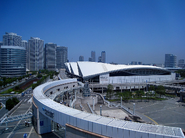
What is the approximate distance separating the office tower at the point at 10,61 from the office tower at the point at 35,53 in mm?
32685

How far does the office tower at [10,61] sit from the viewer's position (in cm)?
7094

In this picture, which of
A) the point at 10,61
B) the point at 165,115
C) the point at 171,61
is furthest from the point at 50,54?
the point at 171,61

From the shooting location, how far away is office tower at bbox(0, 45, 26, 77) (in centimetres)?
7094

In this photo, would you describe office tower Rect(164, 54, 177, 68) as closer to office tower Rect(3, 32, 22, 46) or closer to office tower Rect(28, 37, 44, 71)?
office tower Rect(28, 37, 44, 71)

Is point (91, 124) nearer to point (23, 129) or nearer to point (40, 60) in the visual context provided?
point (23, 129)

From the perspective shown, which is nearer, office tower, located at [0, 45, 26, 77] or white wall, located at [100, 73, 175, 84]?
white wall, located at [100, 73, 175, 84]

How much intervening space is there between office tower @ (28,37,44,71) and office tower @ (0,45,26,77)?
107 ft

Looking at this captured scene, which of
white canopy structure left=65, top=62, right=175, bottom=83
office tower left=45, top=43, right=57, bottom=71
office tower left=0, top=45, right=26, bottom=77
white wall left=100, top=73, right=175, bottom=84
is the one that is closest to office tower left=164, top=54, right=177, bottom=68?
office tower left=45, top=43, right=57, bottom=71

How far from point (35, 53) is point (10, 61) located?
118 ft

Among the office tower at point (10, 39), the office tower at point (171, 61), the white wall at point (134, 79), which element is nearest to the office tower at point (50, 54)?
the office tower at point (10, 39)

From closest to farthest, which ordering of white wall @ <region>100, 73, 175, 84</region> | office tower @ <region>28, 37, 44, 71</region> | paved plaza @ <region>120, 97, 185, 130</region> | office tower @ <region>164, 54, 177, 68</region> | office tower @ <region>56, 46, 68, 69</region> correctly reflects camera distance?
paved plaza @ <region>120, 97, 185, 130</region>, white wall @ <region>100, 73, 175, 84</region>, office tower @ <region>28, 37, 44, 71</region>, office tower @ <region>56, 46, 68, 69</region>, office tower @ <region>164, 54, 177, 68</region>

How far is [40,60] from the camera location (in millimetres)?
112500

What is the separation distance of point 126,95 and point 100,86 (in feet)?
31.7

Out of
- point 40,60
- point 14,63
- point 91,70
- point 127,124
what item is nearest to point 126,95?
point 91,70
